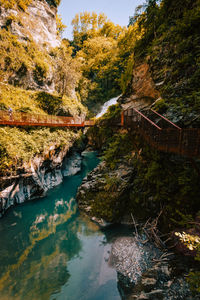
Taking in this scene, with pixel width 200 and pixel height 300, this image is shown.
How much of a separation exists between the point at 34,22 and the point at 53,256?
32.8 meters

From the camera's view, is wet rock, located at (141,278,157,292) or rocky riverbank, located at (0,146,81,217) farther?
rocky riverbank, located at (0,146,81,217)

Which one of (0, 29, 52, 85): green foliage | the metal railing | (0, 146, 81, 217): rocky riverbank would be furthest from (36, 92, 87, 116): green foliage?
the metal railing

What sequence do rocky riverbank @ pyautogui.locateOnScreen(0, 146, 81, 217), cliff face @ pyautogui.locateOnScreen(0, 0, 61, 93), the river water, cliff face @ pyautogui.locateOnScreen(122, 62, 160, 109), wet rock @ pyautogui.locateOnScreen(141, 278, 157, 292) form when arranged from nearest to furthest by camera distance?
1. wet rock @ pyautogui.locateOnScreen(141, 278, 157, 292)
2. the river water
3. cliff face @ pyautogui.locateOnScreen(122, 62, 160, 109)
4. rocky riverbank @ pyautogui.locateOnScreen(0, 146, 81, 217)
5. cliff face @ pyautogui.locateOnScreen(0, 0, 61, 93)

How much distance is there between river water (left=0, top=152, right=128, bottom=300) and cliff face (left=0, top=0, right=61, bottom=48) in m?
23.7

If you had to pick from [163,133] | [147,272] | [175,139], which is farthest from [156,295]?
[163,133]

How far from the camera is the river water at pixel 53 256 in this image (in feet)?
17.8

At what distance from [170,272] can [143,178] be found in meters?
4.46

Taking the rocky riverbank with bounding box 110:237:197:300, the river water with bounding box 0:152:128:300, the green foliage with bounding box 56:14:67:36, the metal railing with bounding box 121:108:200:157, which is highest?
the green foliage with bounding box 56:14:67:36

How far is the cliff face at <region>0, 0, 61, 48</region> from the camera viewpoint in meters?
18.2

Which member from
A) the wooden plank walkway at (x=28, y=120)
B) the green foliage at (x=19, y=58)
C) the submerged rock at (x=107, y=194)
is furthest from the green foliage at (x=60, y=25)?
the submerged rock at (x=107, y=194)

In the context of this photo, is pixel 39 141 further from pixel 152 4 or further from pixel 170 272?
pixel 152 4

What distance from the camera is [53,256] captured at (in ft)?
23.5

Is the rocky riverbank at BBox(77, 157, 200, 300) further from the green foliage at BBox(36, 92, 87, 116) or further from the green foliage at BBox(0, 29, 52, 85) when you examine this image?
the green foliage at BBox(0, 29, 52, 85)

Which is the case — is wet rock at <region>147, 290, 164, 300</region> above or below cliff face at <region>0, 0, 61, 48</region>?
below
